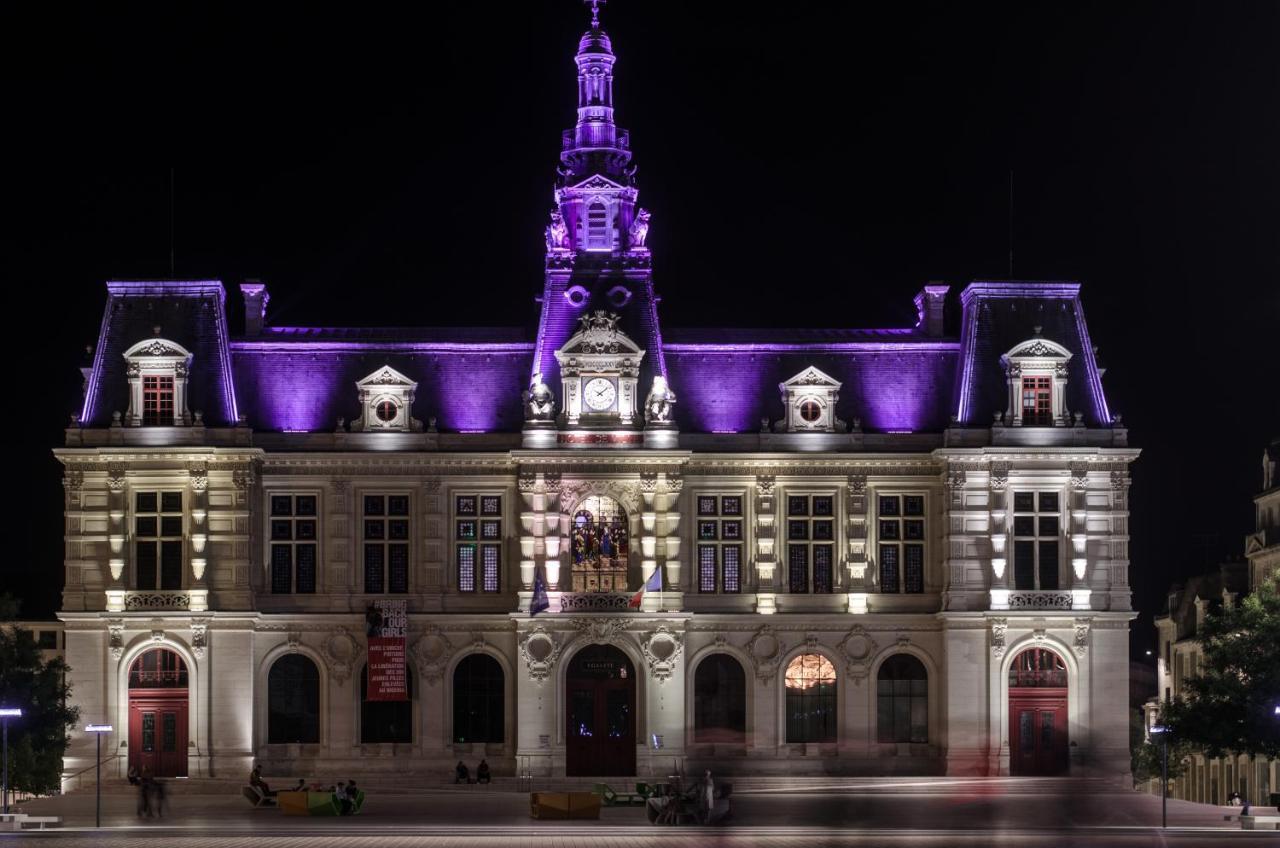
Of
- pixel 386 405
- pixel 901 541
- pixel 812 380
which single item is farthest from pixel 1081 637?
pixel 386 405

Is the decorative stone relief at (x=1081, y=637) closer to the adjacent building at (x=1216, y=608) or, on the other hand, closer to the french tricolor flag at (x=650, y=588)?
the french tricolor flag at (x=650, y=588)

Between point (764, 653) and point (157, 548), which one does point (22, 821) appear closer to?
point (157, 548)

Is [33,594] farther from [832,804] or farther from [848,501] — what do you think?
[832,804]

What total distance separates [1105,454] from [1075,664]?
22.2 feet

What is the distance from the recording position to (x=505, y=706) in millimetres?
78250

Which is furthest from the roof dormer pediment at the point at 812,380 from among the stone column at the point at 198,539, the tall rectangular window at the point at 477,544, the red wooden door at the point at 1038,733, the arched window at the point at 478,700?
the stone column at the point at 198,539

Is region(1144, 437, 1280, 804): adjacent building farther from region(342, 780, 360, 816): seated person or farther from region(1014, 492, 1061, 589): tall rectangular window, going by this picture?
region(342, 780, 360, 816): seated person

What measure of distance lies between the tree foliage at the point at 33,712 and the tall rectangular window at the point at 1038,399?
3130 centimetres

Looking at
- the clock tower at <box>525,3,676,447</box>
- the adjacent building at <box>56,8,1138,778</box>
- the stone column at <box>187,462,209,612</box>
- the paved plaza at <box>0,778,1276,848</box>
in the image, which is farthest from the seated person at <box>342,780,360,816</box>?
the clock tower at <box>525,3,676,447</box>

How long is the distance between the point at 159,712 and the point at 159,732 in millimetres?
622

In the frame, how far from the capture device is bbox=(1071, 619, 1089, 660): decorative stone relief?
77750mm

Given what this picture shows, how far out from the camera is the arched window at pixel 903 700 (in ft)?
259

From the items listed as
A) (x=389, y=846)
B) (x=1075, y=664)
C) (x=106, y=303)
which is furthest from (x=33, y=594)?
(x=389, y=846)

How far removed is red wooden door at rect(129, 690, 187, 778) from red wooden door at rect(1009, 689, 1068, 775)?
2612cm
